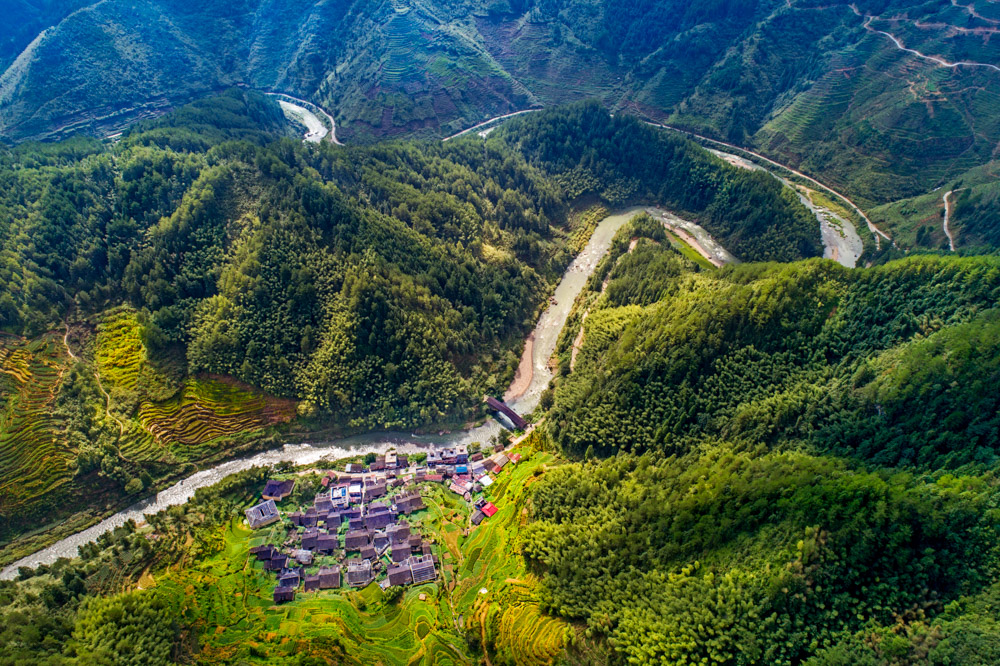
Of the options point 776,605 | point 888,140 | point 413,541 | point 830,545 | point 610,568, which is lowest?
point 413,541

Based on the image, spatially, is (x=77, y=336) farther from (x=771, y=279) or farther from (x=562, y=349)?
(x=771, y=279)

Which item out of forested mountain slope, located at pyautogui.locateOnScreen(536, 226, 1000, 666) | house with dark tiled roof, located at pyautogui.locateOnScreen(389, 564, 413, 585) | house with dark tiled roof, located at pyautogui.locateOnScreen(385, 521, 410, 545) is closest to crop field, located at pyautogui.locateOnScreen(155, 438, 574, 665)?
house with dark tiled roof, located at pyautogui.locateOnScreen(389, 564, 413, 585)

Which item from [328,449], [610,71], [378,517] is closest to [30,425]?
[328,449]

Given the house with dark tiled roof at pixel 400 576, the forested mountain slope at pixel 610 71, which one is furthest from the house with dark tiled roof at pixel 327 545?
the forested mountain slope at pixel 610 71

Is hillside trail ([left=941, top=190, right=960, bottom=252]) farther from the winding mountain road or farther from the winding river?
the winding river

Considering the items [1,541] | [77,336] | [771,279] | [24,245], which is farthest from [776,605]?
[24,245]
